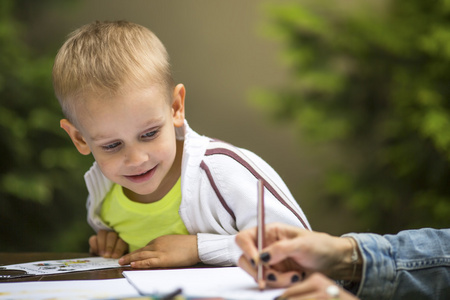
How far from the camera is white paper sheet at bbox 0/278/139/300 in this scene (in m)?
0.83

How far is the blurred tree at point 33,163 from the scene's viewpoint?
9.53 feet

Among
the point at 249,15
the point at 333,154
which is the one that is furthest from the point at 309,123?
the point at 249,15

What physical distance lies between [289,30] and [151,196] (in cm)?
181

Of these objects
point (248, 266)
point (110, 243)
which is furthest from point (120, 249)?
point (248, 266)

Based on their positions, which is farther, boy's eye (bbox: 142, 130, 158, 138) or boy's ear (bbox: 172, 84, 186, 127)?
boy's ear (bbox: 172, 84, 186, 127)

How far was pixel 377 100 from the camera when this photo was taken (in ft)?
10.3

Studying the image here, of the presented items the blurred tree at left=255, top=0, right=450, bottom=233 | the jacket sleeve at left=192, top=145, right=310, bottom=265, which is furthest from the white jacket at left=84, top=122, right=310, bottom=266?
the blurred tree at left=255, top=0, right=450, bottom=233

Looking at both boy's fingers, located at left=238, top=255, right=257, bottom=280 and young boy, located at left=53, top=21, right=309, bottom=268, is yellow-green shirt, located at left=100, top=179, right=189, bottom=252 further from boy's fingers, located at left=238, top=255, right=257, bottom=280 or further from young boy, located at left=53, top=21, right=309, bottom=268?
boy's fingers, located at left=238, top=255, right=257, bottom=280

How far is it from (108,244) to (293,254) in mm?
732

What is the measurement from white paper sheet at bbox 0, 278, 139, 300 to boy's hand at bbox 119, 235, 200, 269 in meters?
0.16

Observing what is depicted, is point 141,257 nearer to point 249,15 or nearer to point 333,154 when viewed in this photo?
point 333,154

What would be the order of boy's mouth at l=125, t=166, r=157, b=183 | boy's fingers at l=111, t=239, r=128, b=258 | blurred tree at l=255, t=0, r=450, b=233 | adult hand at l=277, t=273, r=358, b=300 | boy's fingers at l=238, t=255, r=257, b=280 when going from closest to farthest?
adult hand at l=277, t=273, r=358, b=300
boy's fingers at l=238, t=255, r=257, b=280
boy's mouth at l=125, t=166, r=157, b=183
boy's fingers at l=111, t=239, r=128, b=258
blurred tree at l=255, t=0, r=450, b=233

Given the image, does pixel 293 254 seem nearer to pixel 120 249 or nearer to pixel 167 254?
pixel 167 254

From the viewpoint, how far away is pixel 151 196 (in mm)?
1397
